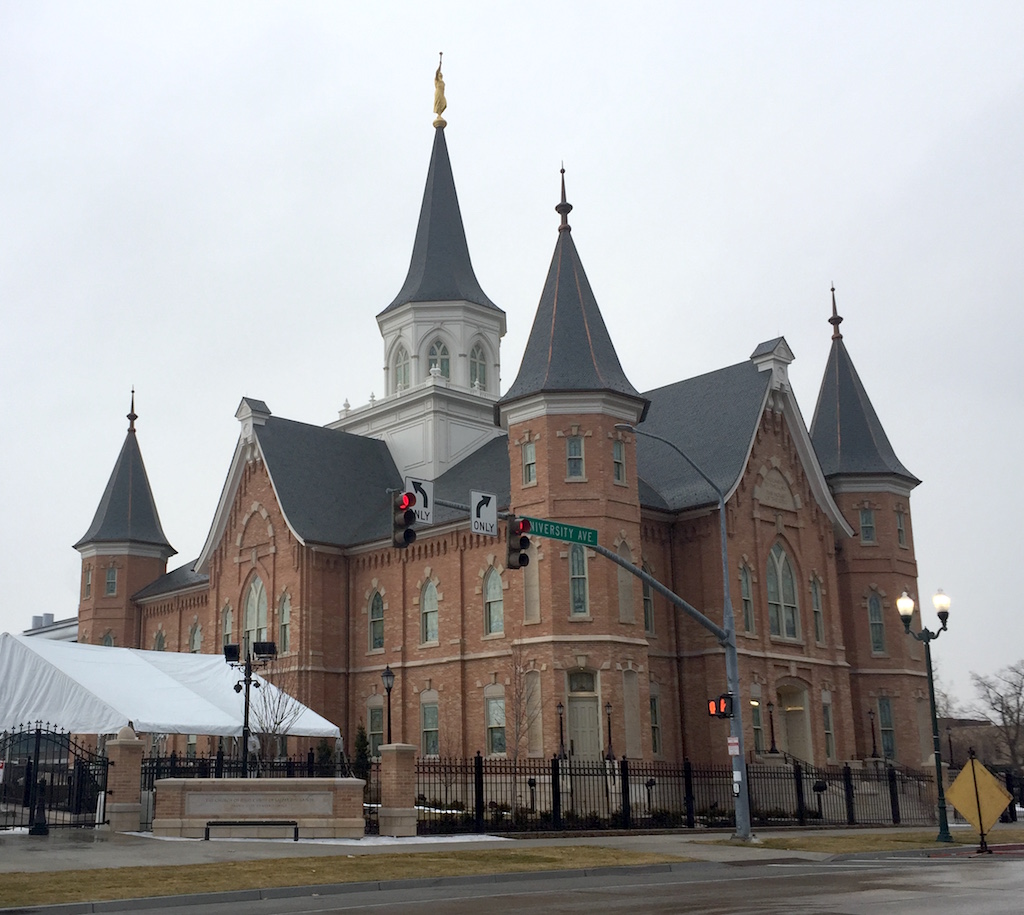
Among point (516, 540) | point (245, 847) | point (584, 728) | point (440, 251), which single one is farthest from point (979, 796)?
point (440, 251)

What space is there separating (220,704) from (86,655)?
3690 millimetres

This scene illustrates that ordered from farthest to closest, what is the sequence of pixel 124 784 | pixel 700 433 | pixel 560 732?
pixel 700 433
pixel 560 732
pixel 124 784

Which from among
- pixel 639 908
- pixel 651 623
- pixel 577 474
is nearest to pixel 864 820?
pixel 651 623

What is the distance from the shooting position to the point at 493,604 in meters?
40.9

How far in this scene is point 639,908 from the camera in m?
13.3

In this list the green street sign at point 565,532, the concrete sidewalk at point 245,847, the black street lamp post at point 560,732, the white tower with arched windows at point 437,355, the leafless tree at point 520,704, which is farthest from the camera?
the white tower with arched windows at point 437,355

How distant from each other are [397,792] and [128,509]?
3779 centimetres

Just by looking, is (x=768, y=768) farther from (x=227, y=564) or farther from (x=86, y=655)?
(x=227, y=564)

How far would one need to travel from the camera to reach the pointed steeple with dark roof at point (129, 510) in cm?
5816

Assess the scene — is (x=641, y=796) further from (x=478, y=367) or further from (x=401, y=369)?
(x=401, y=369)

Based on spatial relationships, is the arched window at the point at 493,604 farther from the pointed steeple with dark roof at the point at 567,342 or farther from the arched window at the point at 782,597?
the arched window at the point at 782,597

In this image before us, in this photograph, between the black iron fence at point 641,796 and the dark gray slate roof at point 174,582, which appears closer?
the black iron fence at point 641,796

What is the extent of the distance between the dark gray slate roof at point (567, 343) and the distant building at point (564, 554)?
0.27 feet

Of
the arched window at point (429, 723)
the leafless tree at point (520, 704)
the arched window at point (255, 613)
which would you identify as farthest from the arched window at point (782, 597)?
the arched window at point (255, 613)
